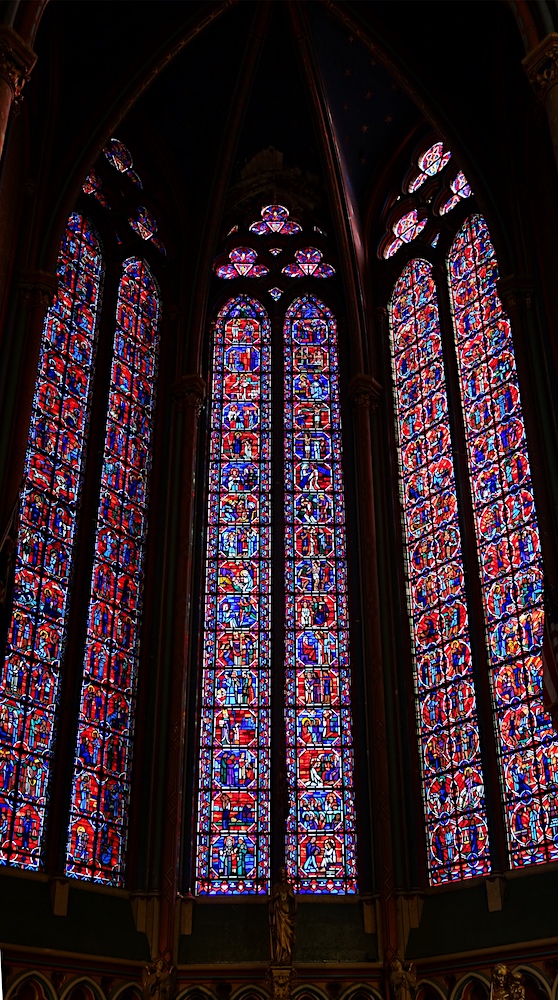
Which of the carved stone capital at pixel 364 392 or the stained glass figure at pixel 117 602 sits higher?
the carved stone capital at pixel 364 392

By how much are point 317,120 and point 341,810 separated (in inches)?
374

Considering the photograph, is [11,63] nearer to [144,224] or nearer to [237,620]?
[144,224]

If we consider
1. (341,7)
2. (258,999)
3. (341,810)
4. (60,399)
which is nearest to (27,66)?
(60,399)

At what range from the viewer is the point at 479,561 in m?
12.4

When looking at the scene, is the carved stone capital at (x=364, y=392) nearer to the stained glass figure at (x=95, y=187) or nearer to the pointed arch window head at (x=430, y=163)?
the pointed arch window head at (x=430, y=163)

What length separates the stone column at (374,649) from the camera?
11164 mm

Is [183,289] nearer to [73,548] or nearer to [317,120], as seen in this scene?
[317,120]

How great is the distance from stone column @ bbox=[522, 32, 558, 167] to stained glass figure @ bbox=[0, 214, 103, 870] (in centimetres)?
656

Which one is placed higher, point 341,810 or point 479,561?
point 479,561

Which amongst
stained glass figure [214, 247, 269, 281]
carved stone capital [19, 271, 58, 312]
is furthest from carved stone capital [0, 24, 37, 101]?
stained glass figure [214, 247, 269, 281]

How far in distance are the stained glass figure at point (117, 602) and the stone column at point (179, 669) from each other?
0.51 metres

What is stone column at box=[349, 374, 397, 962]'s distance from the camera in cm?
1116

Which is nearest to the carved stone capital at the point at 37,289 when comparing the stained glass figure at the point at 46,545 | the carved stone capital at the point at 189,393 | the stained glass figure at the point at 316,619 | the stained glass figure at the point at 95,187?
the stained glass figure at the point at 46,545

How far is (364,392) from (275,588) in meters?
2.99
